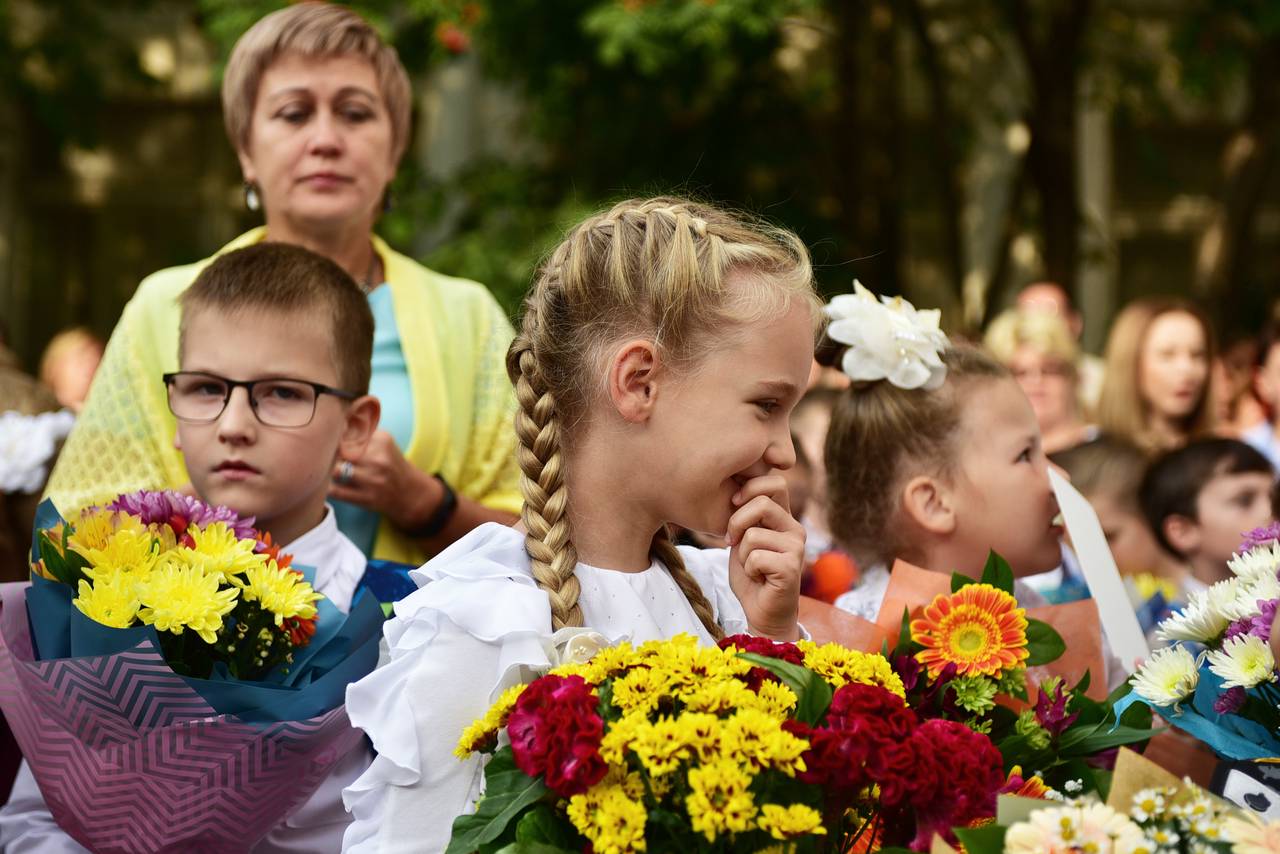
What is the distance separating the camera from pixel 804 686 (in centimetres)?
189

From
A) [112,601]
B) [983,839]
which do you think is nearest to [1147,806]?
[983,839]

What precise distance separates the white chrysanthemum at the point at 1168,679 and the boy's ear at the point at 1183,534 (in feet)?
9.10

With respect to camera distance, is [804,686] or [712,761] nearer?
[712,761]

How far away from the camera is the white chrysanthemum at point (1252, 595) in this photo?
2.22 m

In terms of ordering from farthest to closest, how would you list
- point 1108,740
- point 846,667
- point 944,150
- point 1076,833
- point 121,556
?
point 944,150
point 121,556
point 1108,740
point 846,667
point 1076,833

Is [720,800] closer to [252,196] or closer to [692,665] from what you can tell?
[692,665]

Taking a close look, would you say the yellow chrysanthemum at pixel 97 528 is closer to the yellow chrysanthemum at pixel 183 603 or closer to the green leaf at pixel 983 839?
the yellow chrysanthemum at pixel 183 603

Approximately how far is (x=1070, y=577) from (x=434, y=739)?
118 inches

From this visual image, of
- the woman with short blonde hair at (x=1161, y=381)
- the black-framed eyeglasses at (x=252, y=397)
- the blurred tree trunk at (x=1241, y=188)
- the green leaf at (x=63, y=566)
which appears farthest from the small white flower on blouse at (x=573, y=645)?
the blurred tree trunk at (x=1241, y=188)

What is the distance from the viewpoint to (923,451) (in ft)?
10.9

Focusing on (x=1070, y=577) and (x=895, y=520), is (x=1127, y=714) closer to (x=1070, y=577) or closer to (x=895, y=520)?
(x=895, y=520)

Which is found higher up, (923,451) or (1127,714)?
(923,451)

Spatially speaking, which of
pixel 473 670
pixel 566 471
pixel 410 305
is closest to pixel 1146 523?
pixel 410 305

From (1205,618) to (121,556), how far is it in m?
1.67
